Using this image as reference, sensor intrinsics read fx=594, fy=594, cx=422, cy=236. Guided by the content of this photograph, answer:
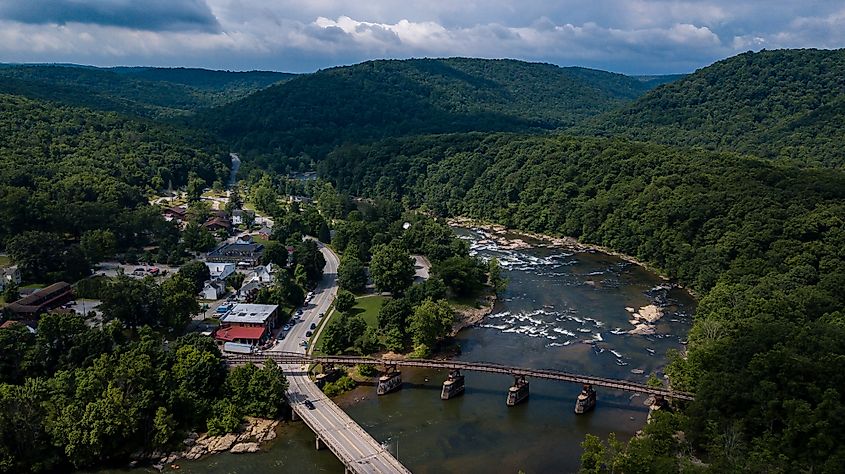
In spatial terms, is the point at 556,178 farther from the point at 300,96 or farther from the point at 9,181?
the point at 300,96

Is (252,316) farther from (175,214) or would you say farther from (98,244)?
(175,214)

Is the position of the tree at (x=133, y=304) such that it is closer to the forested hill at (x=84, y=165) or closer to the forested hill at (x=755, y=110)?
the forested hill at (x=84, y=165)

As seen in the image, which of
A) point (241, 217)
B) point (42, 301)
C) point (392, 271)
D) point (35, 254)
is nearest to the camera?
point (42, 301)

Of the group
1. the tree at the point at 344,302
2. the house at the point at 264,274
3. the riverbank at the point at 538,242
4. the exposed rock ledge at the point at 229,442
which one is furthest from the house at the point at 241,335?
the riverbank at the point at 538,242

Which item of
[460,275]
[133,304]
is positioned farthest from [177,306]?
[460,275]

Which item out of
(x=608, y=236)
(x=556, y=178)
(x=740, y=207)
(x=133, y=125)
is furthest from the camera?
(x=133, y=125)

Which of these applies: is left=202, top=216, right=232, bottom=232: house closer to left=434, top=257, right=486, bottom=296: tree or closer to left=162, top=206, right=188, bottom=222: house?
left=162, top=206, right=188, bottom=222: house

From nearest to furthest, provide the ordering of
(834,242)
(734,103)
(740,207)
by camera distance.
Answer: (834,242) → (740,207) → (734,103)

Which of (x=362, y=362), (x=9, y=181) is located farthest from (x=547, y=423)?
(x=9, y=181)
